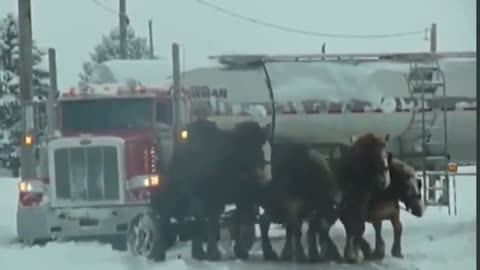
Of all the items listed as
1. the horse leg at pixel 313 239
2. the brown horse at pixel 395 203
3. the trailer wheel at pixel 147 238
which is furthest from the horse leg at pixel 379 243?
the trailer wheel at pixel 147 238

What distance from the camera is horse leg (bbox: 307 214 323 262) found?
3.93 m

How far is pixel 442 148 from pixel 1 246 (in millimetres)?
1984

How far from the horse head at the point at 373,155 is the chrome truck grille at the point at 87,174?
1.06 meters

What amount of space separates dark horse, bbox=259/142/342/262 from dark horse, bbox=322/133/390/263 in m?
0.05

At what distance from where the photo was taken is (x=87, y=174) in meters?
3.87

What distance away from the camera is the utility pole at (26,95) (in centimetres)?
362

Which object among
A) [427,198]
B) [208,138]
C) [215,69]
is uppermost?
[215,69]

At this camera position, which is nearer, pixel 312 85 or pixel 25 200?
pixel 25 200

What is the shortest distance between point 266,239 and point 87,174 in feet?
2.77

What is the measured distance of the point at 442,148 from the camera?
3.96m

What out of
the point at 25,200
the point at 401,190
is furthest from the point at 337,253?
the point at 25,200

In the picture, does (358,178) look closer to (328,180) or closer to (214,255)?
(328,180)

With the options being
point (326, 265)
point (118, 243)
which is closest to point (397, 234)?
point (326, 265)

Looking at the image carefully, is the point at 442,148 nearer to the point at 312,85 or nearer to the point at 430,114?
the point at 430,114
